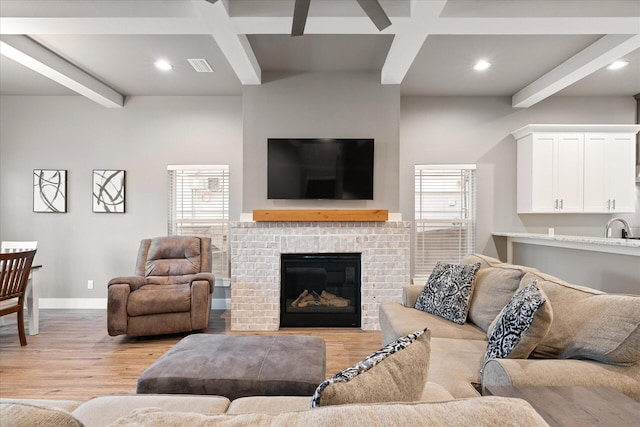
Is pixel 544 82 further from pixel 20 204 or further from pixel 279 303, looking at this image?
pixel 20 204

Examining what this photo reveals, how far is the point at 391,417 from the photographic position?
0.61 meters

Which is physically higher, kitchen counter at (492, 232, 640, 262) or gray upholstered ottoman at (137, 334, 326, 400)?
kitchen counter at (492, 232, 640, 262)

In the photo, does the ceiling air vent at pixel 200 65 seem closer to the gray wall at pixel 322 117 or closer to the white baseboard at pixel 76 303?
the gray wall at pixel 322 117

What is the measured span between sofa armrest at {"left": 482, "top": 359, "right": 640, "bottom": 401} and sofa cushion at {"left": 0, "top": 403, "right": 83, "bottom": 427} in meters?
1.37

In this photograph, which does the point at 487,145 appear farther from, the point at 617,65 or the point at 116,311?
the point at 116,311

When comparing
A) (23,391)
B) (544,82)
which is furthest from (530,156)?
(23,391)

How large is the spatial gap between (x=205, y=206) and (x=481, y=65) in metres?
3.73

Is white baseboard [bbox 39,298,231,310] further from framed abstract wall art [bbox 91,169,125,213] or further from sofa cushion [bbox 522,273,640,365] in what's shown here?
sofa cushion [bbox 522,273,640,365]

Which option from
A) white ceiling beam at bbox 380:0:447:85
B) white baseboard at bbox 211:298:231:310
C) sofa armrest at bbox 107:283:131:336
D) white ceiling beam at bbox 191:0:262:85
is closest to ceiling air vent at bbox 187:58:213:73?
white ceiling beam at bbox 191:0:262:85

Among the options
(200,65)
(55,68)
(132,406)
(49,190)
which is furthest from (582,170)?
(49,190)

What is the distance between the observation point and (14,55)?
10.7ft

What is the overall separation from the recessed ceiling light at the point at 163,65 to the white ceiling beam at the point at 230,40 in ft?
2.51

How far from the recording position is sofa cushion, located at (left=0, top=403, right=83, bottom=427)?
56 centimetres

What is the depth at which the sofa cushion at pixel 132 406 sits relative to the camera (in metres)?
1.07
